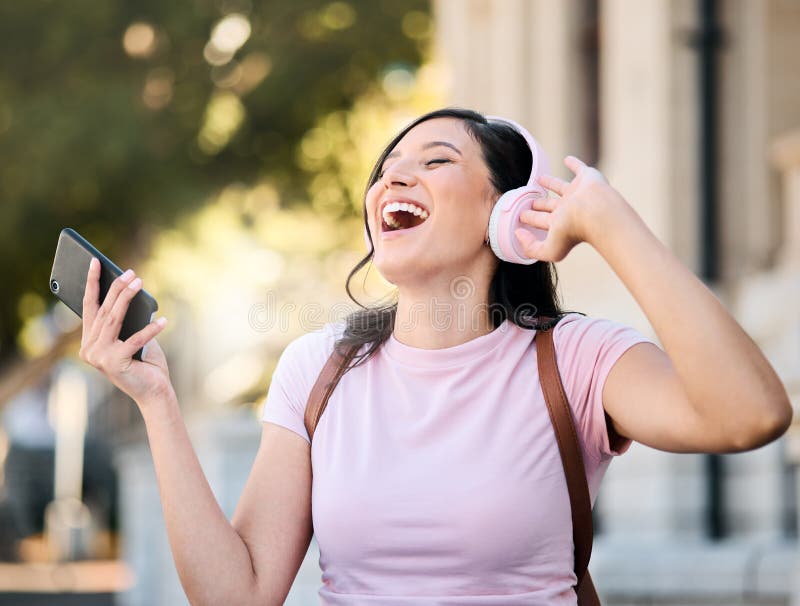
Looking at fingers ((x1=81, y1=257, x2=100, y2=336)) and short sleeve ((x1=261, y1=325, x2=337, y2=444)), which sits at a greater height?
fingers ((x1=81, y1=257, x2=100, y2=336))

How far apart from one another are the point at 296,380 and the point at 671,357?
2.89ft

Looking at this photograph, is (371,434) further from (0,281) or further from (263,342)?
(263,342)

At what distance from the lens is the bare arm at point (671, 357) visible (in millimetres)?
2574

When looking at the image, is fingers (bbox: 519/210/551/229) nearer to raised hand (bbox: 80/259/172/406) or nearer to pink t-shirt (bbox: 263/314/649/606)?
pink t-shirt (bbox: 263/314/649/606)

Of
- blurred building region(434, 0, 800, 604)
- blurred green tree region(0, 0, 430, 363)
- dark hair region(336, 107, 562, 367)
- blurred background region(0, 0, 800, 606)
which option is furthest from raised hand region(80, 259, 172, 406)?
blurred green tree region(0, 0, 430, 363)

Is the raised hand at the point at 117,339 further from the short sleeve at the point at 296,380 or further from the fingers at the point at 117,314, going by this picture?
the short sleeve at the point at 296,380

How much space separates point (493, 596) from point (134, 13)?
583 inches

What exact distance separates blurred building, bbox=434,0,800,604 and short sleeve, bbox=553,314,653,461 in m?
4.38

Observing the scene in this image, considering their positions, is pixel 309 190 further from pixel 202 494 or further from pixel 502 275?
pixel 202 494

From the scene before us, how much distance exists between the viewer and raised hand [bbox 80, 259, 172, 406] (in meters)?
2.92

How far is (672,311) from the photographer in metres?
2.62

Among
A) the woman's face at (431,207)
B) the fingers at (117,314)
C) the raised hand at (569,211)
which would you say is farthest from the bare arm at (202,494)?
the raised hand at (569,211)

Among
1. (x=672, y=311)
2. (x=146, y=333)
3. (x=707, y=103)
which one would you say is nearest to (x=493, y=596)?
(x=672, y=311)

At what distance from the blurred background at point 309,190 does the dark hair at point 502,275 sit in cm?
138
